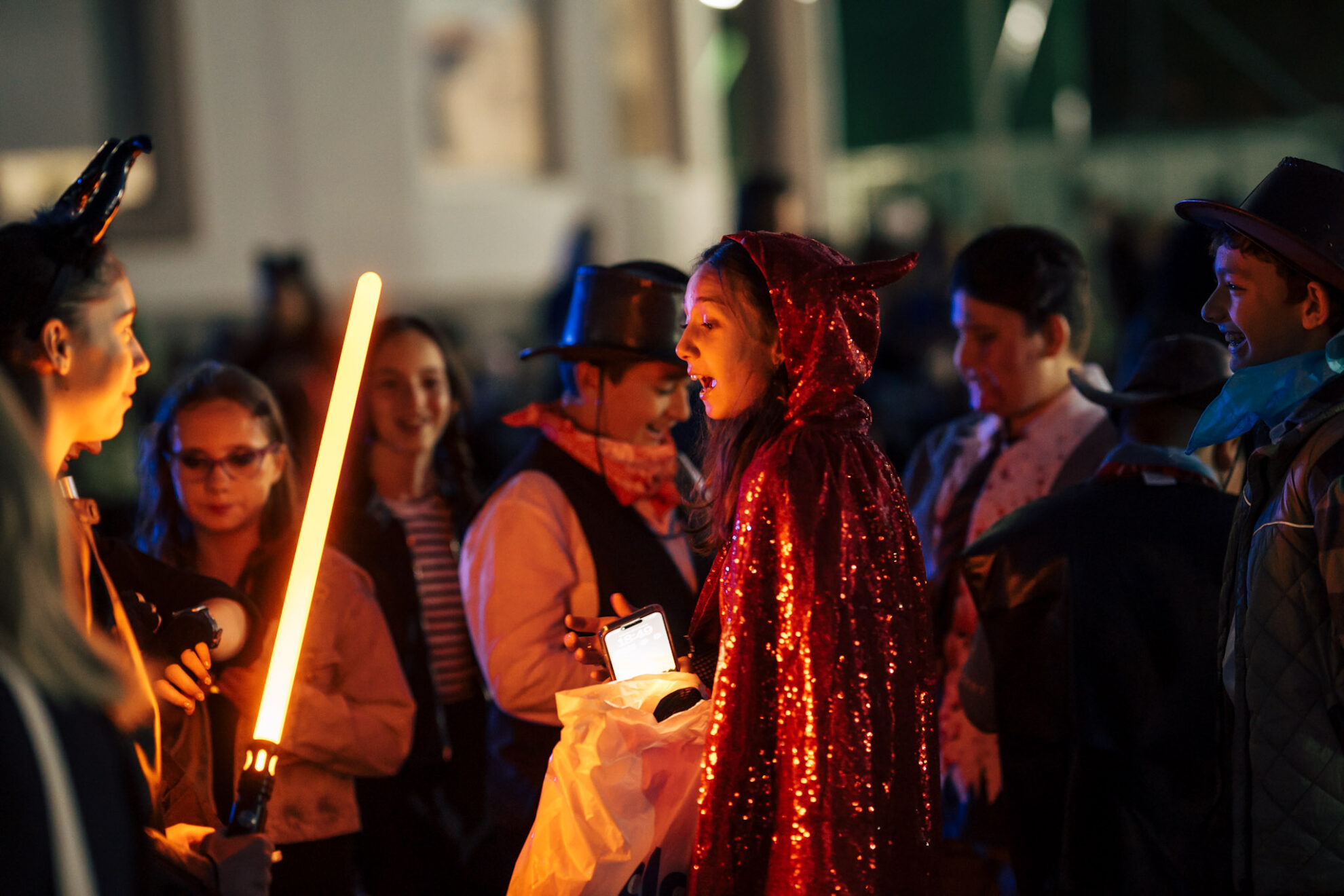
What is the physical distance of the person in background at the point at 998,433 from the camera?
3.12m

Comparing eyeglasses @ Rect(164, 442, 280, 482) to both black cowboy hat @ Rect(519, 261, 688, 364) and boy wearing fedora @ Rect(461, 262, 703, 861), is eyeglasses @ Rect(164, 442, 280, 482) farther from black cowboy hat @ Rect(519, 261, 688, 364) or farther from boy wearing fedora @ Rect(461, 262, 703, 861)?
black cowboy hat @ Rect(519, 261, 688, 364)

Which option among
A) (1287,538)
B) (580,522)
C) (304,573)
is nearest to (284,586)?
(580,522)

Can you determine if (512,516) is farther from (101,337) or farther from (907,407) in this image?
(907,407)

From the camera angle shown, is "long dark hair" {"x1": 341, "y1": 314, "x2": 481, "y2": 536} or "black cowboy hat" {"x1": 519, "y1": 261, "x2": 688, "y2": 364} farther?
"long dark hair" {"x1": 341, "y1": 314, "x2": 481, "y2": 536}

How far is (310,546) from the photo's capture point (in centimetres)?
174

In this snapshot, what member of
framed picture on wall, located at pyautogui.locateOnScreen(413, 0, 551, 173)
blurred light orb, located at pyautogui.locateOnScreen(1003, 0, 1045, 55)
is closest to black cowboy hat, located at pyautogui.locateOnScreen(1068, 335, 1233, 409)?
framed picture on wall, located at pyautogui.locateOnScreen(413, 0, 551, 173)

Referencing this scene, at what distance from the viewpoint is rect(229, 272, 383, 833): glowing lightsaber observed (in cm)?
174

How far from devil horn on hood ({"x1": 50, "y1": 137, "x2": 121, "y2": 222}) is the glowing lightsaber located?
515 mm

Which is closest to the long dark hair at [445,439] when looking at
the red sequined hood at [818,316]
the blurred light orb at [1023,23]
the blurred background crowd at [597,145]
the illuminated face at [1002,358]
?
the blurred background crowd at [597,145]

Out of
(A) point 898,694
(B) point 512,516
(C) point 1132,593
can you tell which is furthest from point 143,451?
(C) point 1132,593

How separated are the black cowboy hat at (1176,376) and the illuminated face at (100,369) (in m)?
2.00

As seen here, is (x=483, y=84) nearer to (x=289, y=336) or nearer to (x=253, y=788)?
(x=289, y=336)

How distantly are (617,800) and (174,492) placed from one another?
4.40 ft

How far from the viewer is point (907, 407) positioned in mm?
7793
